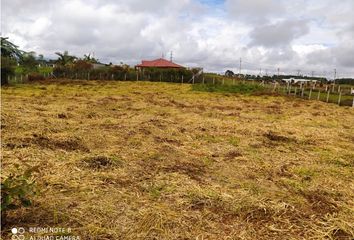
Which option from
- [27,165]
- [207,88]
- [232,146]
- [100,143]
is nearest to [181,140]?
[232,146]

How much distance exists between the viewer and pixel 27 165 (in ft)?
13.3

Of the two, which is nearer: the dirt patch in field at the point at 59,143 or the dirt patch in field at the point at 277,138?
the dirt patch in field at the point at 59,143

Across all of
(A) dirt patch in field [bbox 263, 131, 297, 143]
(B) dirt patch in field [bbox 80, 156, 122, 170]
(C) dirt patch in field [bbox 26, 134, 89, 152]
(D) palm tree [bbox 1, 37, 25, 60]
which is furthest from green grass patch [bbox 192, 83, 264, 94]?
(D) palm tree [bbox 1, 37, 25, 60]

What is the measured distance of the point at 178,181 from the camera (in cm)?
399

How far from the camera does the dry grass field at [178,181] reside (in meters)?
2.92

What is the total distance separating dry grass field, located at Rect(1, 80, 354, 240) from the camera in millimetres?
2924

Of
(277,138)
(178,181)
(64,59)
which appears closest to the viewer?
(178,181)

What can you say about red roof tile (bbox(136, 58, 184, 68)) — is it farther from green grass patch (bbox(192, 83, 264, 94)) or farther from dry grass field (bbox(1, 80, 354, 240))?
dry grass field (bbox(1, 80, 354, 240))

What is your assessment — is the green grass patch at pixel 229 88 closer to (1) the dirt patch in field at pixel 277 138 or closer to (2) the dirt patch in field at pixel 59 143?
(1) the dirt patch in field at pixel 277 138

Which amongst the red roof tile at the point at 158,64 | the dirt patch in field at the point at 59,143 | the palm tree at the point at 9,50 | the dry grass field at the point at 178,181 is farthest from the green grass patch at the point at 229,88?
the palm tree at the point at 9,50

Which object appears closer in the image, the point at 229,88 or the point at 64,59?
the point at 229,88

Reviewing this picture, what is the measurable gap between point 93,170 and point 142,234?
1.64 metres

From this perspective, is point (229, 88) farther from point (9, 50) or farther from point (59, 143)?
point (9, 50)

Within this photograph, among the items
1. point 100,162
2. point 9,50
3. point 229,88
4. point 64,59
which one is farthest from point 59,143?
point 64,59
